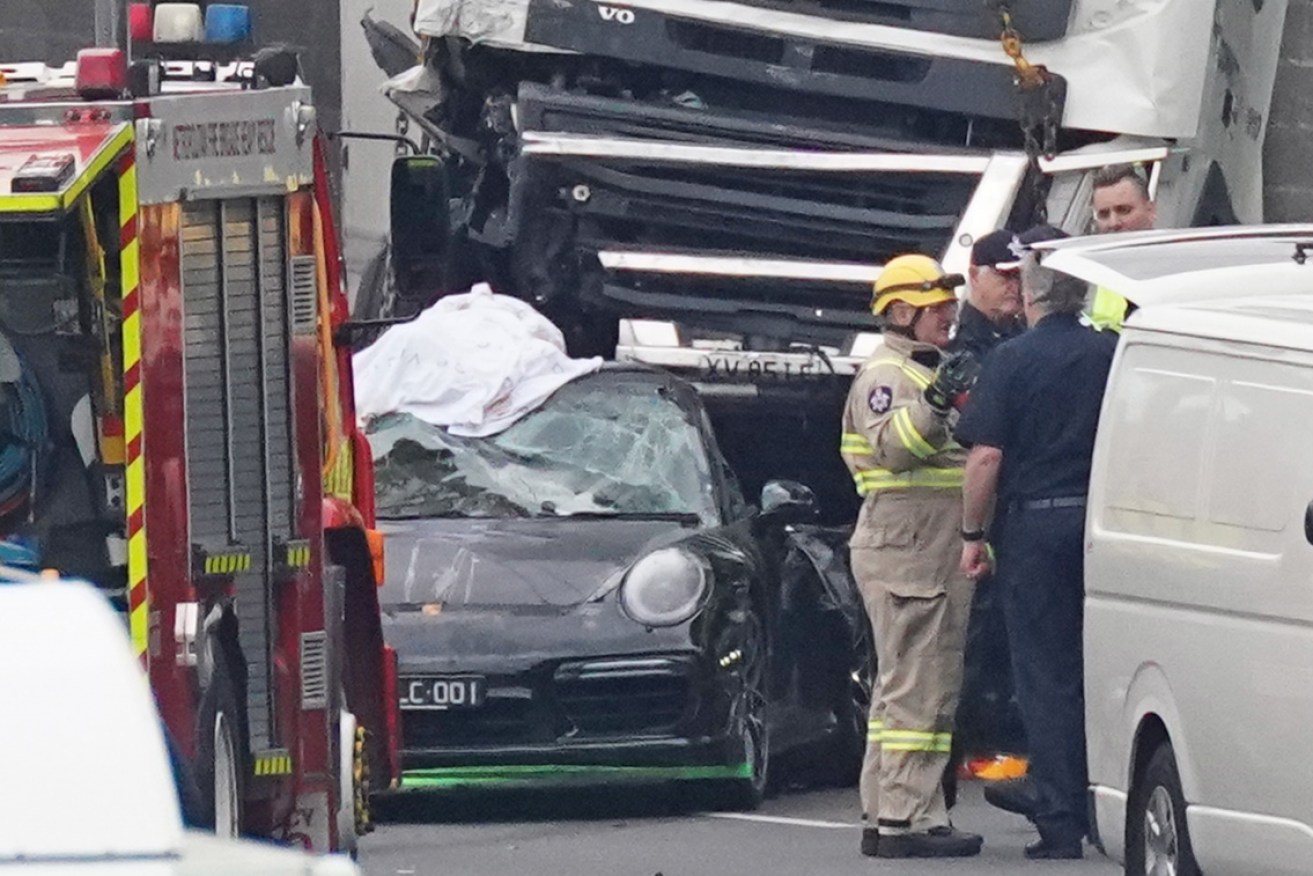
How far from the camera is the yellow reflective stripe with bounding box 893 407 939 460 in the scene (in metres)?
10.6

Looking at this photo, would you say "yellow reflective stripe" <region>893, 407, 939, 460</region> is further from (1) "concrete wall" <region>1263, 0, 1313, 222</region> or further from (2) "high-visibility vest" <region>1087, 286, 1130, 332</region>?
(1) "concrete wall" <region>1263, 0, 1313, 222</region>

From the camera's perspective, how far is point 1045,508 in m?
10.4

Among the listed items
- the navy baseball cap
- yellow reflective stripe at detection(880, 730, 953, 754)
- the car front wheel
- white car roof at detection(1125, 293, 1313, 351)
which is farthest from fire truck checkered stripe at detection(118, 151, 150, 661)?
the navy baseball cap

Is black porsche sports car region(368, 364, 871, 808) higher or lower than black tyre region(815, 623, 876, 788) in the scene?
higher

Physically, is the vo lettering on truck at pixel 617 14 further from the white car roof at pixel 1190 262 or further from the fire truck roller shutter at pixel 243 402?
the fire truck roller shutter at pixel 243 402

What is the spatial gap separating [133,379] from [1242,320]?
106 inches

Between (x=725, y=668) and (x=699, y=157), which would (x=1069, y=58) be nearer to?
(x=699, y=157)

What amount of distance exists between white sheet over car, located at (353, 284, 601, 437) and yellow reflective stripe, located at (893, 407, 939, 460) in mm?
2536

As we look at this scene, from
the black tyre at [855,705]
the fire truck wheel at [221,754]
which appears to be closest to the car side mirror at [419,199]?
the black tyre at [855,705]

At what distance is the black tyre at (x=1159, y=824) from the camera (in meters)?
8.66

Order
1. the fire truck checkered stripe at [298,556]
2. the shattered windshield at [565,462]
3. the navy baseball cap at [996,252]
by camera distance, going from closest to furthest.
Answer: the fire truck checkered stripe at [298,556], the navy baseball cap at [996,252], the shattered windshield at [565,462]

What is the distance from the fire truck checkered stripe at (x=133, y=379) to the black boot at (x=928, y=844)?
3.61 metres

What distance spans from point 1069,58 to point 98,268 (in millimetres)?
7001

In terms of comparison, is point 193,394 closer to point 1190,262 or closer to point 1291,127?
point 1190,262
